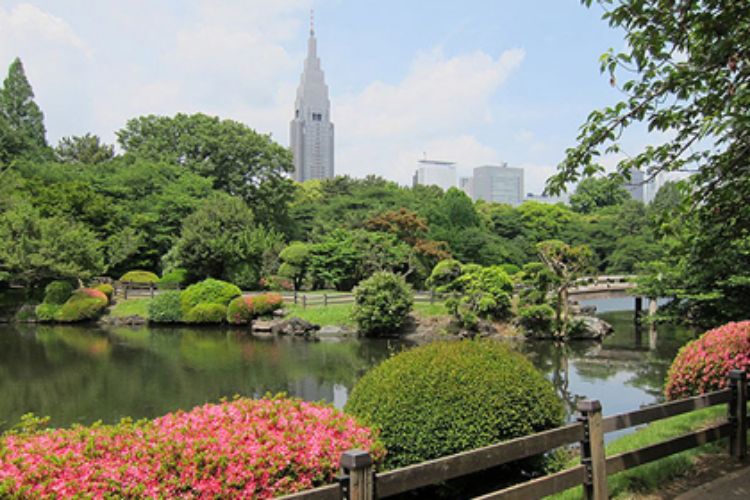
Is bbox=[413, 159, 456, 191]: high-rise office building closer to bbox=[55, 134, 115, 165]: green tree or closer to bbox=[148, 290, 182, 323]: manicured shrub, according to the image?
bbox=[55, 134, 115, 165]: green tree

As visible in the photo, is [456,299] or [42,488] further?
[456,299]

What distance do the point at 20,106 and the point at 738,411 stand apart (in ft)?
183

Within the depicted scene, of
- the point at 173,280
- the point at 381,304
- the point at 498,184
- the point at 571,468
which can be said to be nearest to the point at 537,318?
the point at 381,304

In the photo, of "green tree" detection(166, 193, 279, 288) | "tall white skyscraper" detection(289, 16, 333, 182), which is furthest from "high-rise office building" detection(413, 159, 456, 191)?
"green tree" detection(166, 193, 279, 288)

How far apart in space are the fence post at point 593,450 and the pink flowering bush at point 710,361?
345 centimetres

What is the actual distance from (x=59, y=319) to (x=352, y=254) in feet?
45.7

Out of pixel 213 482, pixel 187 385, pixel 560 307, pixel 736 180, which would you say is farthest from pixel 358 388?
pixel 560 307

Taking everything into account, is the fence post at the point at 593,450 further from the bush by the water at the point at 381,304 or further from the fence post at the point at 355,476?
the bush by the water at the point at 381,304

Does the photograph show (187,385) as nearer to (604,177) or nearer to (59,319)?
(604,177)

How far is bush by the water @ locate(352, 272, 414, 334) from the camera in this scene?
20.4m

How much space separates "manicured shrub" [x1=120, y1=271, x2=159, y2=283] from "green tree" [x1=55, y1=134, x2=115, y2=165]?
77.2 ft

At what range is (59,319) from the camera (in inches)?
956

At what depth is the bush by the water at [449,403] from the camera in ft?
15.0

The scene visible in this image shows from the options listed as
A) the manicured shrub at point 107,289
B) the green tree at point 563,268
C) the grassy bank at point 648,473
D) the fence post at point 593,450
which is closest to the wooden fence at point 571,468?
the fence post at point 593,450
